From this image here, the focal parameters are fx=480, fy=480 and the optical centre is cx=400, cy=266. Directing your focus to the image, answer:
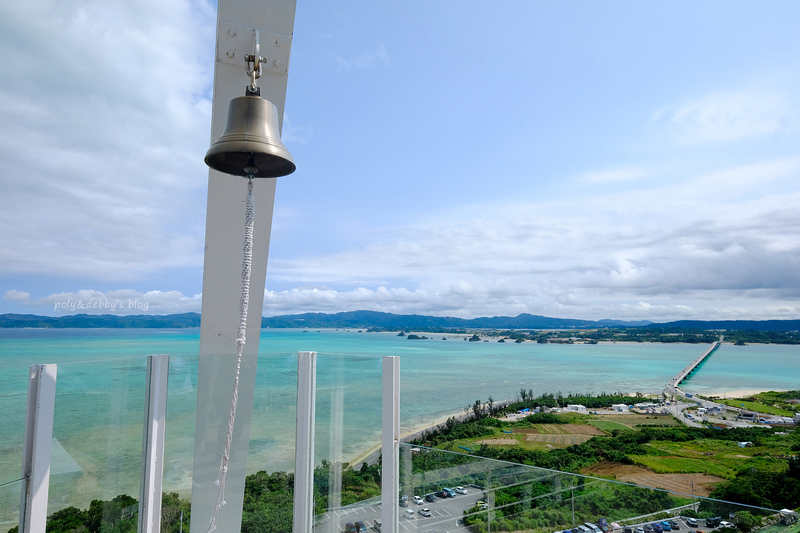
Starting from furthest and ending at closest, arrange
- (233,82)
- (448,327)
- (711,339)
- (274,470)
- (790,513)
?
(448,327)
(711,339)
(274,470)
(233,82)
(790,513)

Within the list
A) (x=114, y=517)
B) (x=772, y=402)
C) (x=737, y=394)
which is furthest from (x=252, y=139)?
(x=737, y=394)

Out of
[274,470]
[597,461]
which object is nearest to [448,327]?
[597,461]

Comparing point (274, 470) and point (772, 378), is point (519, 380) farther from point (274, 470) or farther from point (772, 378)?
point (274, 470)

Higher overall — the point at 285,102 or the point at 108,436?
the point at 285,102

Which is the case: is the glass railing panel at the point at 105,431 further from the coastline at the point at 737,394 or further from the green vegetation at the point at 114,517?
the coastline at the point at 737,394

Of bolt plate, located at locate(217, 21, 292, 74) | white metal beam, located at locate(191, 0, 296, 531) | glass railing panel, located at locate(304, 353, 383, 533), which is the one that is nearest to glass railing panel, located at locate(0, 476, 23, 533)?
white metal beam, located at locate(191, 0, 296, 531)

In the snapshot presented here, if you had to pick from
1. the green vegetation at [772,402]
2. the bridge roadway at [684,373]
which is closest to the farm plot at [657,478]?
the green vegetation at [772,402]

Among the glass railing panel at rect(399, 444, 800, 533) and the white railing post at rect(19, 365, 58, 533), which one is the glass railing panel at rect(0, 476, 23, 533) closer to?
the white railing post at rect(19, 365, 58, 533)
